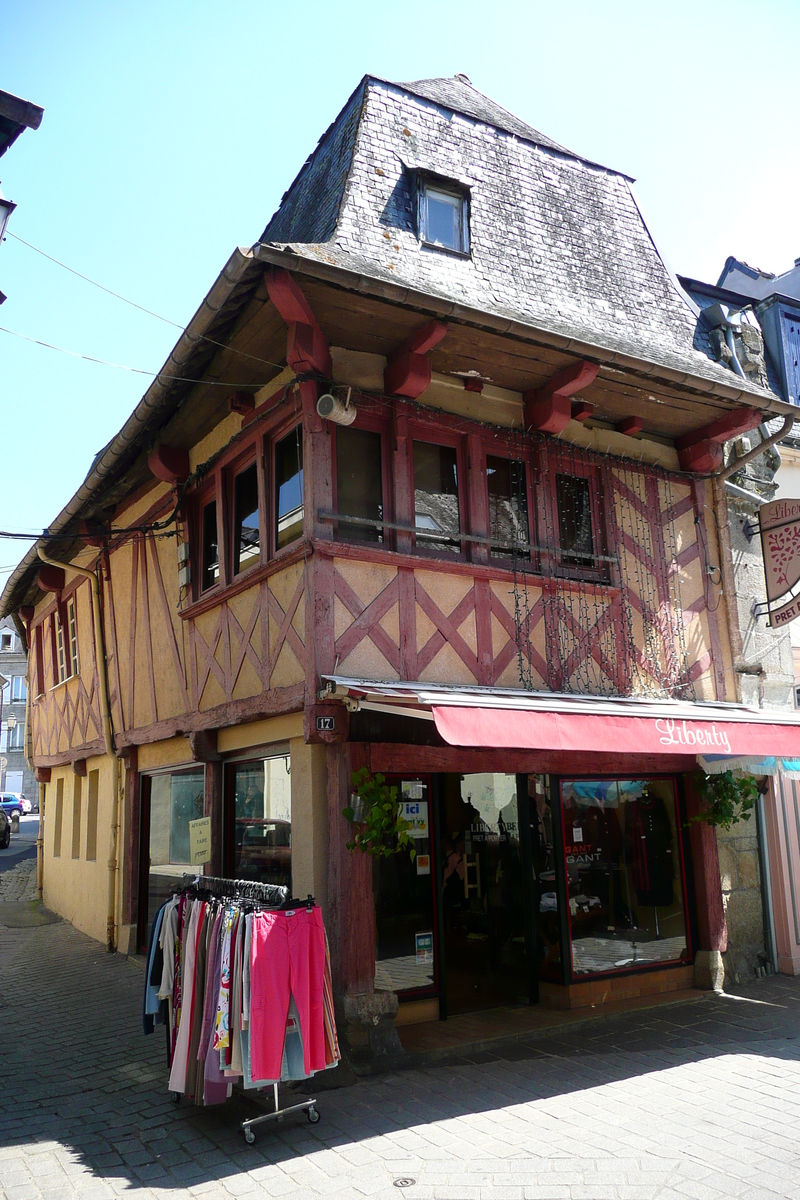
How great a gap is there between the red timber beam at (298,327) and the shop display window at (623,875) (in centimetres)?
407

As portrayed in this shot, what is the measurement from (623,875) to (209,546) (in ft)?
16.1

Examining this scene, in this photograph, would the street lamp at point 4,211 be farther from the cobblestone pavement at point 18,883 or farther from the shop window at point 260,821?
the cobblestone pavement at point 18,883

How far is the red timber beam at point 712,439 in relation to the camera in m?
8.81

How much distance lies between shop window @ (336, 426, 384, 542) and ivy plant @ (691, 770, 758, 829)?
3916mm

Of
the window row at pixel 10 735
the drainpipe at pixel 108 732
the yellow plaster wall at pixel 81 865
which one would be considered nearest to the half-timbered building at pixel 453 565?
the drainpipe at pixel 108 732

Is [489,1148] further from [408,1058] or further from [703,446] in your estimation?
[703,446]

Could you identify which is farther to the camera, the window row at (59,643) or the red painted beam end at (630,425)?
the window row at (59,643)

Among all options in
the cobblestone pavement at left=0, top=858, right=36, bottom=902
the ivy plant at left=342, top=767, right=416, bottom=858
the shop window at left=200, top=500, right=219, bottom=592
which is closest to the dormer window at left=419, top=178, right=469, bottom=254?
the shop window at left=200, top=500, right=219, bottom=592

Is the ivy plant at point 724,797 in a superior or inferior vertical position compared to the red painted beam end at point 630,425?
inferior

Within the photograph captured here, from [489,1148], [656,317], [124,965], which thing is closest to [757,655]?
[656,317]

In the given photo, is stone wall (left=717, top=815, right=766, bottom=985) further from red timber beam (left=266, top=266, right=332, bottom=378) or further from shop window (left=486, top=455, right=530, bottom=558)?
red timber beam (left=266, top=266, right=332, bottom=378)

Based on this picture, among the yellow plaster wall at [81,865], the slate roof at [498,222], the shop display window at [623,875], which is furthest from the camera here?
the yellow plaster wall at [81,865]

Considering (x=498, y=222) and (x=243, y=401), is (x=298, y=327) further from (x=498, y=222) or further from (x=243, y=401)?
(x=498, y=222)

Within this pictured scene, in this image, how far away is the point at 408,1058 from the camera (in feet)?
20.8
